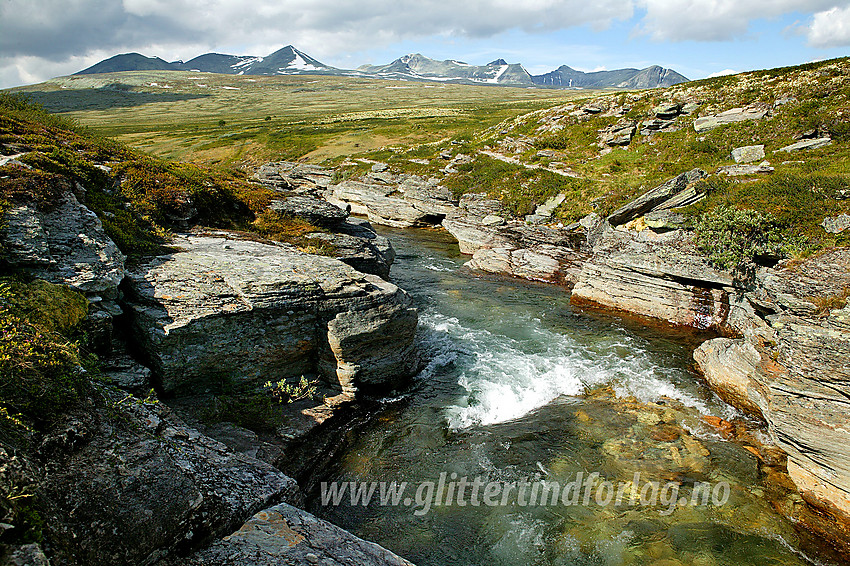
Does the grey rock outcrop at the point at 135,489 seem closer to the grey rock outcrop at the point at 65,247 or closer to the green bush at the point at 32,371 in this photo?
the green bush at the point at 32,371

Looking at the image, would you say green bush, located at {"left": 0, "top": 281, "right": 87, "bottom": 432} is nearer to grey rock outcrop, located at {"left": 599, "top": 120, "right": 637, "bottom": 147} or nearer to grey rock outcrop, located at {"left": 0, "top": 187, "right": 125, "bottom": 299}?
grey rock outcrop, located at {"left": 0, "top": 187, "right": 125, "bottom": 299}

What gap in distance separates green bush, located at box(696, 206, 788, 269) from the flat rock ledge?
16398mm

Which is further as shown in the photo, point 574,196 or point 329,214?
point 574,196

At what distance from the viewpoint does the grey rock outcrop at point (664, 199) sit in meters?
26.3

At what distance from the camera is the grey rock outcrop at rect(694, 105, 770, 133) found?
3822 centimetres

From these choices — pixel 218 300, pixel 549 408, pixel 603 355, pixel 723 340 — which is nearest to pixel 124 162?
pixel 218 300

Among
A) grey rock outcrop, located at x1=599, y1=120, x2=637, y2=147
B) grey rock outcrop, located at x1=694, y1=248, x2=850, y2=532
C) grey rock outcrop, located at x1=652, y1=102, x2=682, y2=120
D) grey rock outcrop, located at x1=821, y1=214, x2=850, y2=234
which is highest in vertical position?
grey rock outcrop, located at x1=652, y1=102, x2=682, y2=120

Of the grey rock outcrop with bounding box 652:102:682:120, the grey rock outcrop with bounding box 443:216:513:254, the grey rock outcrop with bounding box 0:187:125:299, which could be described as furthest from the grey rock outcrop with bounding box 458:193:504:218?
the grey rock outcrop with bounding box 0:187:125:299

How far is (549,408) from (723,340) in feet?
27.6

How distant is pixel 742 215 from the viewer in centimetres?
2125

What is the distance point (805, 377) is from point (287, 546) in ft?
47.1

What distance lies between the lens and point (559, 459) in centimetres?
1258

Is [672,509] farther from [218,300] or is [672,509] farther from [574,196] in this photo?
[574,196]

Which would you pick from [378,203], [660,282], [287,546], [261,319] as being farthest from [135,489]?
[378,203]
